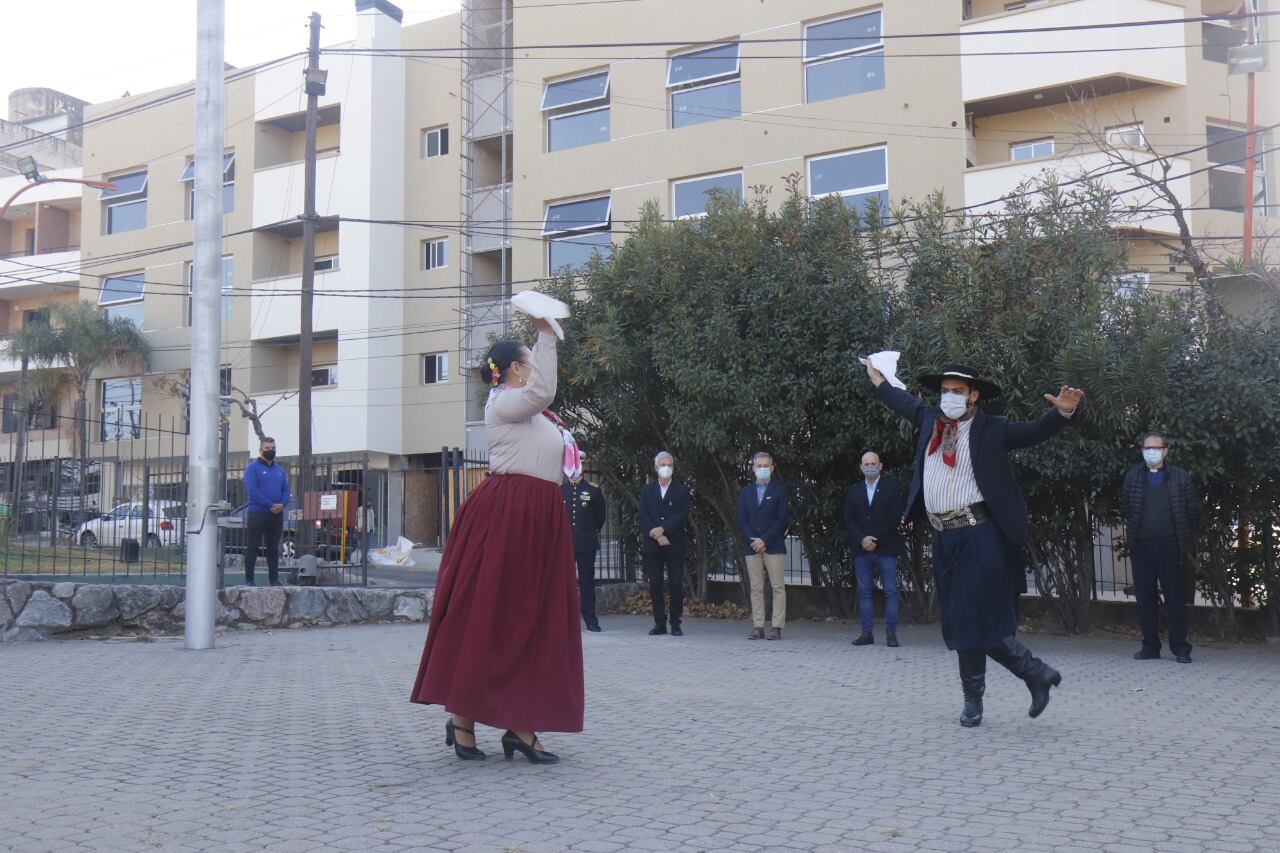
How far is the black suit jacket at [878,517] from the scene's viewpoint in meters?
12.6

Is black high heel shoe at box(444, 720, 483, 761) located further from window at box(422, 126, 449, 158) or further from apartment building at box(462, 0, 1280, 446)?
window at box(422, 126, 449, 158)

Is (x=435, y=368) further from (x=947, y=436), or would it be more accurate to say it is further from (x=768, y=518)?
(x=947, y=436)

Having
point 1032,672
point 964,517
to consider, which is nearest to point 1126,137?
point 964,517

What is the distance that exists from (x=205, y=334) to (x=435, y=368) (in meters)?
24.5

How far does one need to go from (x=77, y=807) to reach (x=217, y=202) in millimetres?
7722

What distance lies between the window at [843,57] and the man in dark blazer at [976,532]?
2069cm

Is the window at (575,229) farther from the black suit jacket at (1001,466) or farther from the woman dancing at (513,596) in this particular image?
the woman dancing at (513,596)

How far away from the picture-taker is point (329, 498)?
15.3 metres

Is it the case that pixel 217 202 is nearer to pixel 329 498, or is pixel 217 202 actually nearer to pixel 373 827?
pixel 329 498

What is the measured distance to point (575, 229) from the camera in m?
31.0

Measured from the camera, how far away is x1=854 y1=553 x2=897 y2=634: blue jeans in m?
12.5

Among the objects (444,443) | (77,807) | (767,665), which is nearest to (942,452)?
(767,665)

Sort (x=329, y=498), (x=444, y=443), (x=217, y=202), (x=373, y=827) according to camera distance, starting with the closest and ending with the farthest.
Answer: (x=373, y=827)
(x=217, y=202)
(x=329, y=498)
(x=444, y=443)

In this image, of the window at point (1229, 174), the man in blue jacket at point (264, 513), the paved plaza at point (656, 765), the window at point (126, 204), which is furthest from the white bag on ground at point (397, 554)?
the window at point (126, 204)
